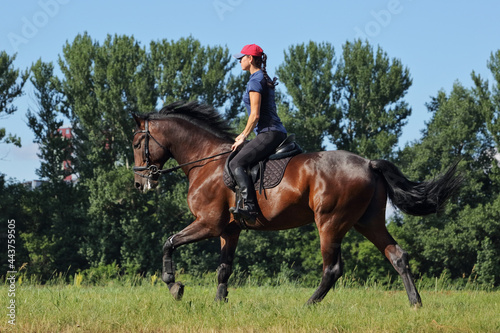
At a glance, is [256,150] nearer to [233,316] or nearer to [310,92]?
[233,316]

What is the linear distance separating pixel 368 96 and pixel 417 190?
4066 cm

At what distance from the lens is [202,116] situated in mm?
8484

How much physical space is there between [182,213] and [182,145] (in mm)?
34664

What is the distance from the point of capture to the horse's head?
8.33 meters

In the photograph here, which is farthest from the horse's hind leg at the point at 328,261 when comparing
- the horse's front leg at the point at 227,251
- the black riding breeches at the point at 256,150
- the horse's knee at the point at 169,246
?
the horse's knee at the point at 169,246

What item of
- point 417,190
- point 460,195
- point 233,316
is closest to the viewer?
point 233,316

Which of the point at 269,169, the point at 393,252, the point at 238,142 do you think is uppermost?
the point at 238,142

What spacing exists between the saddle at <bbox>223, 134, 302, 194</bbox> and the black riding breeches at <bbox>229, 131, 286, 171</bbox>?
75 mm

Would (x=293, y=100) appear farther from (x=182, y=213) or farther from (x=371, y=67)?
(x=182, y=213)

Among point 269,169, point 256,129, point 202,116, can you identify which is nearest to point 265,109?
point 256,129

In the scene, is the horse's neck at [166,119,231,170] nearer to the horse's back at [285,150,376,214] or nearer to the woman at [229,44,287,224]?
the woman at [229,44,287,224]

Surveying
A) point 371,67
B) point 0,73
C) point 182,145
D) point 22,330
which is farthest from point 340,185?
point 371,67

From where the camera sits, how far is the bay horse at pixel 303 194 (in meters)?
7.17

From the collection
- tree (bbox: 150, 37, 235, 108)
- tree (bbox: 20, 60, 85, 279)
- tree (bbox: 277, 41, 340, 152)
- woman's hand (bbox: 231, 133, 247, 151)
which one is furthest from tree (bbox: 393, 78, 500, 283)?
woman's hand (bbox: 231, 133, 247, 151)
